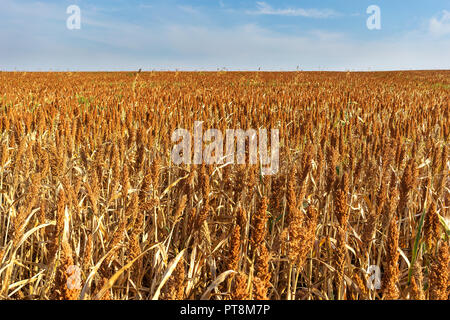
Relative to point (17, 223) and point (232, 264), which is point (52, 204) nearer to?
point (17, 223)

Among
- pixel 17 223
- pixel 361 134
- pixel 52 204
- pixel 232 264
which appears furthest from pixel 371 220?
pixel 361 134

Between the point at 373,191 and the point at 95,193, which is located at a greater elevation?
the point at 95,193

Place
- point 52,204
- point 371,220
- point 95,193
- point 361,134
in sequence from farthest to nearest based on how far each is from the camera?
point 361,134, point 52,204, point 95,193, point 371,220

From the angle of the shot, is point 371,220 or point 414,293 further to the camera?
point 371,220

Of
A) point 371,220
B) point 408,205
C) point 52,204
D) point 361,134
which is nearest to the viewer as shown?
point 371,220

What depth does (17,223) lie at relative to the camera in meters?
1.14

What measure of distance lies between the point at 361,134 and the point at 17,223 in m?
3.64

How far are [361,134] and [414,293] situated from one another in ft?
10.8

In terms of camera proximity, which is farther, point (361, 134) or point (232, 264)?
point (361, 134)
